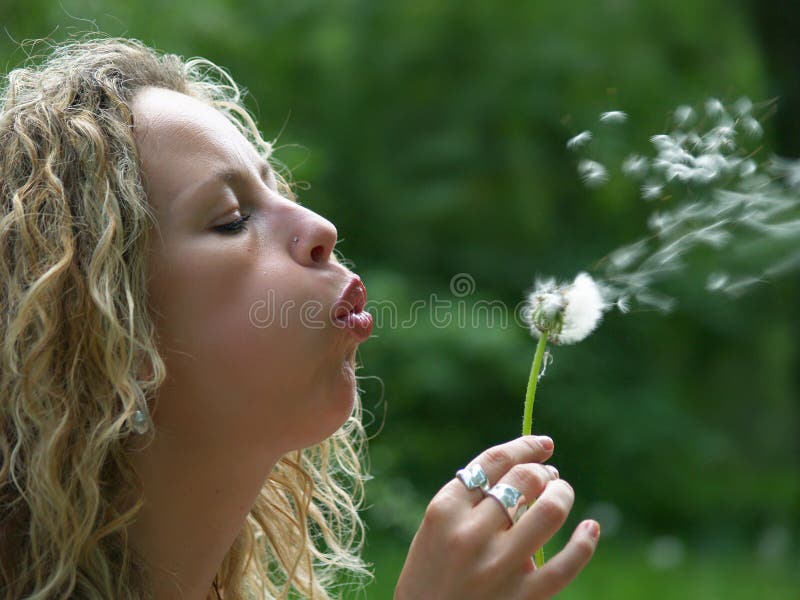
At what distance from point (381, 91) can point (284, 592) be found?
2520 millimetres

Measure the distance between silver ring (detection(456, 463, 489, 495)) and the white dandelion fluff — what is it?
0.71 feet

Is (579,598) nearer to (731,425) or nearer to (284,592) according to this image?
(731,425)

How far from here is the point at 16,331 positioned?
1156mm

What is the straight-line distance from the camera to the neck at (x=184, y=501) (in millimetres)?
1255

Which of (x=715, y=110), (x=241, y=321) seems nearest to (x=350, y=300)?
(x=241, y=321)

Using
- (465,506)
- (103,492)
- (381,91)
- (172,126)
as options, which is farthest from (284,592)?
(381,91)

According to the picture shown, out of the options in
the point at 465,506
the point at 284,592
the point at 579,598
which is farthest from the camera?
the point at 579,598

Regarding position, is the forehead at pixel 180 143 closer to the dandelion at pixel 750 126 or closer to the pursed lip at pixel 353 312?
the pursed lip at pixel 353 312

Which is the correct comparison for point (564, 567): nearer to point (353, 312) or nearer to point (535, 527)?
point (535, 527)

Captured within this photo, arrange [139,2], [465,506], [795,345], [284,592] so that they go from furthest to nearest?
[795,345] < [139,2] < [284,592] < [465,506]

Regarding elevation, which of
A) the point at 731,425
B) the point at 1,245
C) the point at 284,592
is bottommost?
the point at 284,592

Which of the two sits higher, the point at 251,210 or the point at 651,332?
the point at 651,332

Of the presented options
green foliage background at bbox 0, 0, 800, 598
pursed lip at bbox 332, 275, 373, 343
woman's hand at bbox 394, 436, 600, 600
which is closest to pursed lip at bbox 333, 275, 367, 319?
pursed lip at bbox 332, 275, 373, 343

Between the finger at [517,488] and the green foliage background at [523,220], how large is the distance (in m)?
2.03
